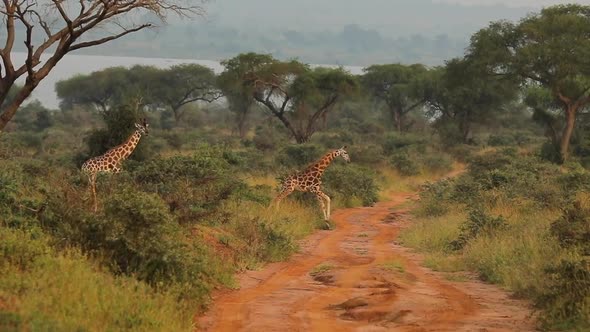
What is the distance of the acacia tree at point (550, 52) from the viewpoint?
33.0m

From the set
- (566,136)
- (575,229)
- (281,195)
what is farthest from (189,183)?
(566,136)

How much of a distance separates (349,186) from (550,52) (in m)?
13.2

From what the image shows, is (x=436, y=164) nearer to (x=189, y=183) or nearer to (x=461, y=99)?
(x=461, y=99)

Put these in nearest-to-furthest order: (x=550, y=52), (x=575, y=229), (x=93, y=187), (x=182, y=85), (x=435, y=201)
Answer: (x=575, y=229), (x=93, y=187), (x=435, y=201), (x=550, y=52), (x=182, y=85)

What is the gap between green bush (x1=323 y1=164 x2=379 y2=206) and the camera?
922 inches

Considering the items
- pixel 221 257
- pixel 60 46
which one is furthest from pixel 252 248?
pixel 60 46

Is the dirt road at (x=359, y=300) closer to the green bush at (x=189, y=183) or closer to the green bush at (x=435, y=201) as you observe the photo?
the green bush at (x=189, y=183)

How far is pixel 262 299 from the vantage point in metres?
10.3

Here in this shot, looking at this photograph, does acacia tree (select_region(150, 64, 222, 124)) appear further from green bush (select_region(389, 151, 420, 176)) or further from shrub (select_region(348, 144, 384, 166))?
green bush (select_region(389, 151, 420, 176))

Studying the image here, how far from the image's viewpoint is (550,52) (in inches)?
1296

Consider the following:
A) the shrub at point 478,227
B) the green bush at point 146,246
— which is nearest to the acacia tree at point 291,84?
the shrub at point 478,227

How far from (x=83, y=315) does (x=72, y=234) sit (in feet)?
8.34

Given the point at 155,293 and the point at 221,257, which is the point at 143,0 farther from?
the point at 155,293

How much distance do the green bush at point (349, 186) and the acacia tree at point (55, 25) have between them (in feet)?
27.3
